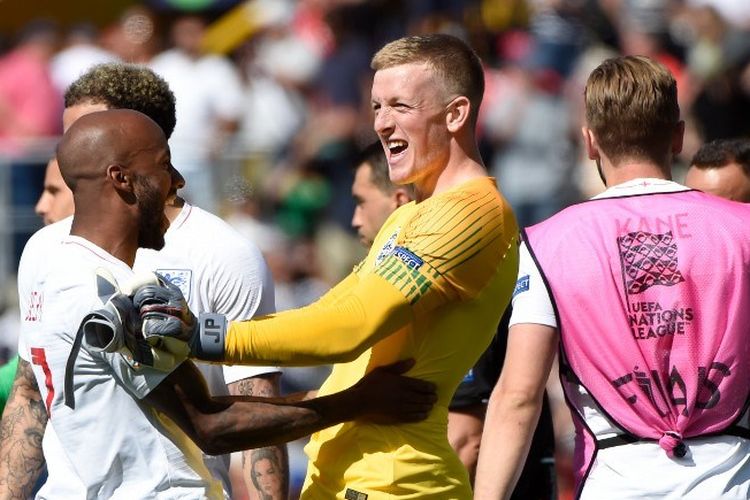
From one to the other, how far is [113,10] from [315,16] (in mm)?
2781

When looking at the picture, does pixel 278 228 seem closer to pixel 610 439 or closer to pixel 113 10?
pixel 113 10

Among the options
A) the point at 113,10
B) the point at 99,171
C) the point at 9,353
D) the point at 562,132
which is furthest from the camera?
the point at 113,10

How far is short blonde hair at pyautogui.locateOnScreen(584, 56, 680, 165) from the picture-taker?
4461 mm

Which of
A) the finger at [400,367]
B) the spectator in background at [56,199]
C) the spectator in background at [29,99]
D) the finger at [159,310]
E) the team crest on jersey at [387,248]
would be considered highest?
the spectator in background at [29,99]

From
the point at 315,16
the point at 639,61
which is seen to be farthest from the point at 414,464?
the point at 315,16

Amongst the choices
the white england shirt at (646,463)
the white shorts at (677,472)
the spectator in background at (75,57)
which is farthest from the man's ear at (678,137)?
the spectator in background at (75,57)

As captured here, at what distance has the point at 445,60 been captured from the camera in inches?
165

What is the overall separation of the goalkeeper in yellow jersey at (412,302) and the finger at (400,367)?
19 millimetres

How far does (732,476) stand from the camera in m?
4.27

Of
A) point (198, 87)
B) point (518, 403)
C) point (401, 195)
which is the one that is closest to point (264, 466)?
point (518, 403)

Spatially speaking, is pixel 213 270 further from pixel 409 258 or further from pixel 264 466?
pixel 409 258

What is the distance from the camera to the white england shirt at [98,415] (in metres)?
3.66

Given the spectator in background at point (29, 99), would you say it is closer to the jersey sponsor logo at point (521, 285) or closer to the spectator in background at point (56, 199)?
the spectator in background at point (56, 199)

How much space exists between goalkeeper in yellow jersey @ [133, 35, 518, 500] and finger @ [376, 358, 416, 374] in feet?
0.06
